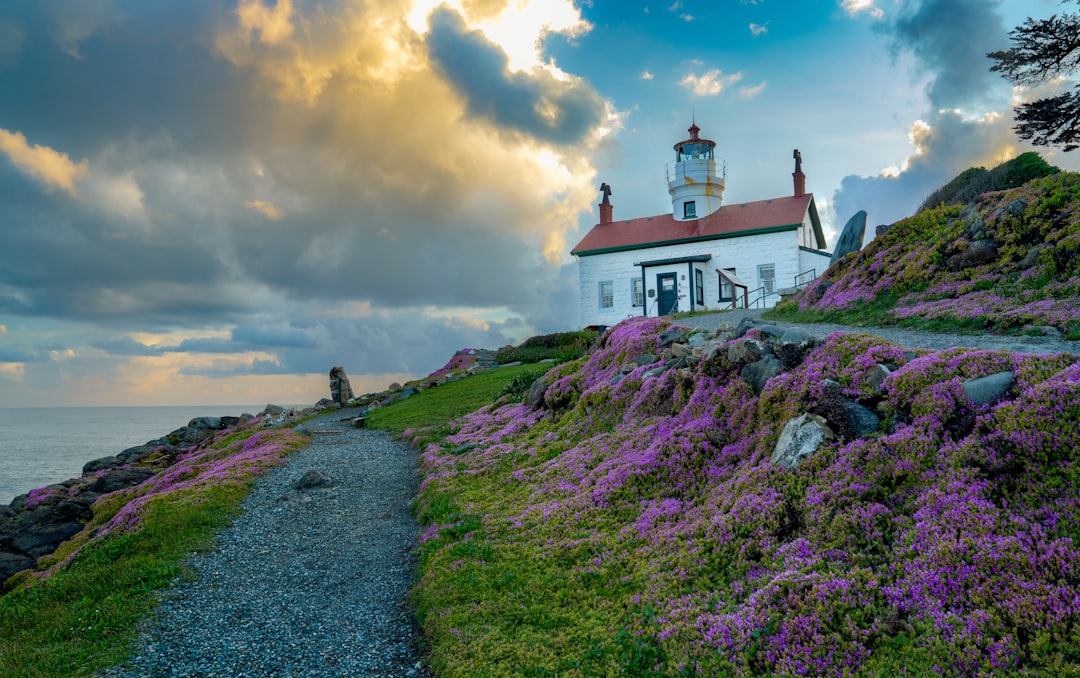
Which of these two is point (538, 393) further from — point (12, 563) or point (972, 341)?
point (12, 563)

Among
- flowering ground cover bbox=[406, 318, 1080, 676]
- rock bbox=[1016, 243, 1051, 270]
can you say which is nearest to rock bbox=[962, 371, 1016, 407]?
flowering ground cover bbox=[406, 318, 1080, 676]

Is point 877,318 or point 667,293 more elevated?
point 667,293

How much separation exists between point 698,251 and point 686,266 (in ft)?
8.26

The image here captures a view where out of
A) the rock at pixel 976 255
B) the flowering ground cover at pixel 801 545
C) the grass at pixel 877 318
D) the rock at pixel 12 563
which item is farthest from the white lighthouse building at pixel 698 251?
the rock at pixel 12 563

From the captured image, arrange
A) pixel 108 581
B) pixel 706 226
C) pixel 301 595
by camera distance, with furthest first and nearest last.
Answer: pixel 706 226 < pixel 108 581 < pixel 301 595

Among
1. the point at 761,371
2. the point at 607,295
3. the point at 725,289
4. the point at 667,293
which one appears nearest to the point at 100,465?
the point at 607,295

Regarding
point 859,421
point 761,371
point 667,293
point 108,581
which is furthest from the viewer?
point 667,293

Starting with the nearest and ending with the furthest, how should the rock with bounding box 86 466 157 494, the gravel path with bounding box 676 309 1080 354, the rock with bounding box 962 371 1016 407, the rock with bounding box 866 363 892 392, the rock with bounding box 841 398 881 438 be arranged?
1. the rock with bounding box 962 371 1016 407
2. the rock with bounding box 841 398 881 438
3. the rock with bounding box 866 363 892 392
4. the gravel path with bounding box 676 309 1080 354
5. the rock with bounding box 86 466 157 494

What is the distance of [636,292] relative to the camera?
5478 cm

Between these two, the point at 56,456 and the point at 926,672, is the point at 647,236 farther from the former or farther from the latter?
the point at 56,456

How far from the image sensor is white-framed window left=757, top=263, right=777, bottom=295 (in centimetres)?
5028

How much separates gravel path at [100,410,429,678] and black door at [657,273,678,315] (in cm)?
3622

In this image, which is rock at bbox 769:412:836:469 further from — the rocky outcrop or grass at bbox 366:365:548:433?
the rocky outcrop

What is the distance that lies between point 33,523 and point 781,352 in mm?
28681
